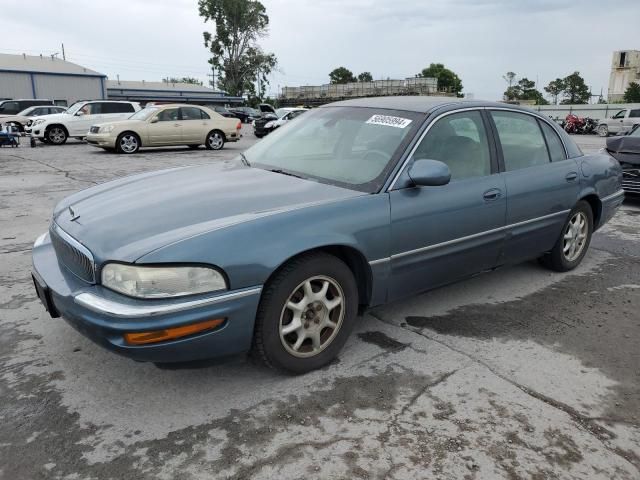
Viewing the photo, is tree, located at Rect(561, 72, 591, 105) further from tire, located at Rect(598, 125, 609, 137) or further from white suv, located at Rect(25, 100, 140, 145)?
white suv, located at Rect(25, 100, 140, 145)

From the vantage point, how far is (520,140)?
13.4 feet

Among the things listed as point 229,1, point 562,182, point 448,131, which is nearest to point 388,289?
point 448,131

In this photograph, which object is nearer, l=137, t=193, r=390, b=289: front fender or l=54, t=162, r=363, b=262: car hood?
l=137, t=193, r=390, b=289: front fender

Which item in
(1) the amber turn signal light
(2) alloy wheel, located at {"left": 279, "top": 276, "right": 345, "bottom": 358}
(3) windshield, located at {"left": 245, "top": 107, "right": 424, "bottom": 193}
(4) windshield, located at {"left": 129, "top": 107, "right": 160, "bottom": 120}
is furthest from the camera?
(4) windshield, located at {"left": 129, "top": 107, "right": 160, "bottom": 120}

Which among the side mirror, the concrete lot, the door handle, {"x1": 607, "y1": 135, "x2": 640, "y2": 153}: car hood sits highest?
the side mirror

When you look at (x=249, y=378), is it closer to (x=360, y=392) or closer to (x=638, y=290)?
(x=360, y=392)

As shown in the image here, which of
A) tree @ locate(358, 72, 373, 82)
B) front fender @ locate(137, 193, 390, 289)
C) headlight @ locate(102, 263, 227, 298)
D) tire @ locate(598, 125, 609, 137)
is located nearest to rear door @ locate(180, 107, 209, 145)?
front fender @ locate(137, 193, 390, 289)

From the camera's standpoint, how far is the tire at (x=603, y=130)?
99.1 ft

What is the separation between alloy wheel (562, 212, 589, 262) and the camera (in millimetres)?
4582

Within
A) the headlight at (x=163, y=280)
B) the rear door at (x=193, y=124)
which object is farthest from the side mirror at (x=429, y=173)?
the rear door at (x=193, y=124)

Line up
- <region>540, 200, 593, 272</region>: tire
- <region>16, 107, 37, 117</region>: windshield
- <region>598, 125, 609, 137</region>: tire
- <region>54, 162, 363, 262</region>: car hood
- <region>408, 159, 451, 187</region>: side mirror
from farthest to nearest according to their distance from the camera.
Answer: <region>598, 125, 609, 137</region>: tire
<region>16, 107, 37, 117</region>: windshield
<region>540, 200, 593, 272</region>: tire
<region>408, 159, 451, 187</region>: side mirror
<region>54, 162, 363, 262</region>: car hood

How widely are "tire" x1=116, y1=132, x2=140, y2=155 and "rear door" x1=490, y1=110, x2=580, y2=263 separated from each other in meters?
13.2

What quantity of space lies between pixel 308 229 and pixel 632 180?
7.03 metres

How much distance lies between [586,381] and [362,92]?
67.9 m
